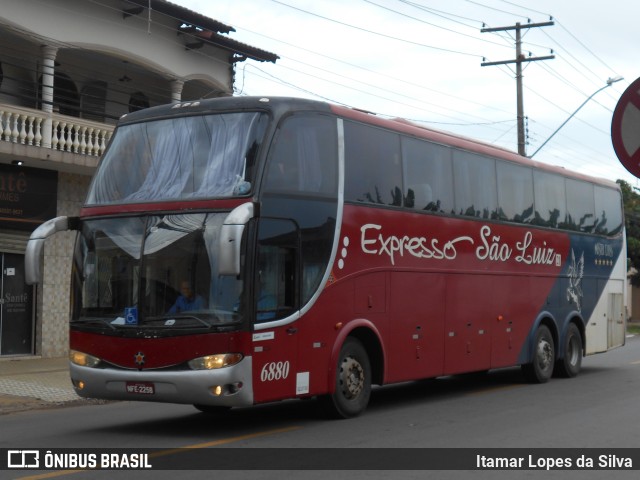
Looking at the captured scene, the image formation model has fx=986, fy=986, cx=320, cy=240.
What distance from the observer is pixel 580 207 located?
19.6 metres

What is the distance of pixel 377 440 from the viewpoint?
10.6 m

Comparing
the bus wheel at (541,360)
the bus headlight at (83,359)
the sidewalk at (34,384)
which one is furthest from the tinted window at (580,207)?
the bus headlight at (83,359)

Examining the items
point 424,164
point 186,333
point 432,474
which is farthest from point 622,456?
point 424,164

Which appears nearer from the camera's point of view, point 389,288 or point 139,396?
point 139,396

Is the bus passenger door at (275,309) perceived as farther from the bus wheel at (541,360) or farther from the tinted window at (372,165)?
the bus wheel at (541,360)

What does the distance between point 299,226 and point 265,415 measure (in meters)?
2.89

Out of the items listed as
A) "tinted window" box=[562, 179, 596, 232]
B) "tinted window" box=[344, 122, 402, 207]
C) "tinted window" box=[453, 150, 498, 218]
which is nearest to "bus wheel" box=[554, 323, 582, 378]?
"tinted window" box=[562, 179, 596, 232]

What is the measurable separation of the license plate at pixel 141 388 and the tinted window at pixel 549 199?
913cm

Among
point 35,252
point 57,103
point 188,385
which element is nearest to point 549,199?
point 188,385

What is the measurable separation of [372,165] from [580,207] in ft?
26.1

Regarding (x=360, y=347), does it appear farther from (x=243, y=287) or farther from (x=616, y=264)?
(x=616, y=264)

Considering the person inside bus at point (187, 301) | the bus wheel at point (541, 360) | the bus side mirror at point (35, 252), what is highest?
the bus side mirror at point (35, 252)

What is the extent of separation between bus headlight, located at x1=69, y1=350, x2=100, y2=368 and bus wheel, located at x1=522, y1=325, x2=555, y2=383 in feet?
29.2

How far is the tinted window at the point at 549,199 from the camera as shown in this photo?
17.9 metres
